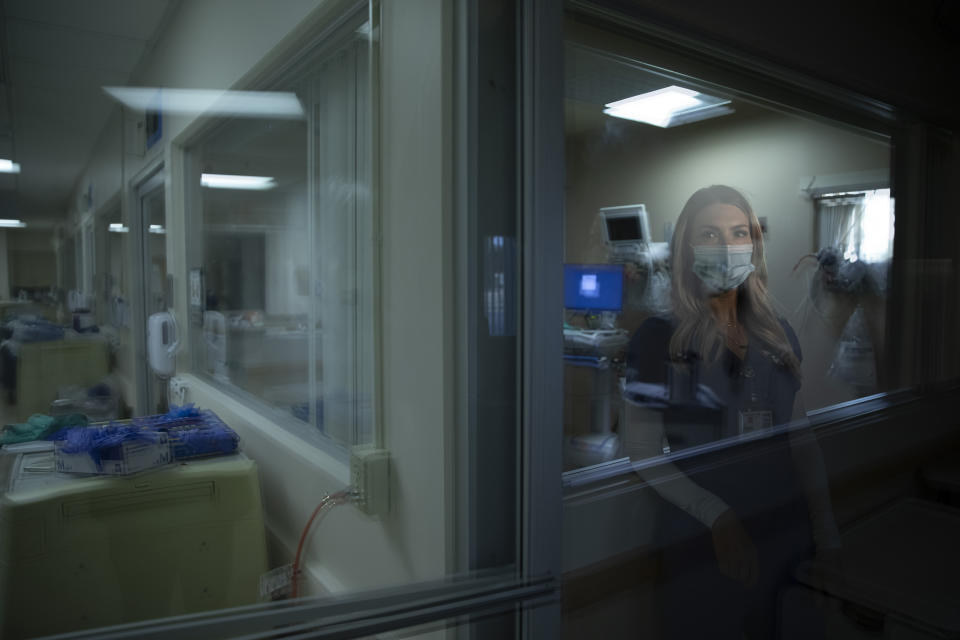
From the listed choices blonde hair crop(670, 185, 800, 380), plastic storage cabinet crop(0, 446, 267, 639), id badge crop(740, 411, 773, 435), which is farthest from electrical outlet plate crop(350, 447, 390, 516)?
id badge crop(740, 411, 773, 435)

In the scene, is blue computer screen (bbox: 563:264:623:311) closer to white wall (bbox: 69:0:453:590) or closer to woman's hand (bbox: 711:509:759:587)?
white wall (bbox: 69:0:453:590)

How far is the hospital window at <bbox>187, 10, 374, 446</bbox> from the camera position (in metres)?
1.57

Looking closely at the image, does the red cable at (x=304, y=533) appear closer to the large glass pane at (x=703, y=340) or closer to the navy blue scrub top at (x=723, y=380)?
the large glass pane at (x=703, y=340)

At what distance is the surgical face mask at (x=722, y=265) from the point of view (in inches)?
51.4

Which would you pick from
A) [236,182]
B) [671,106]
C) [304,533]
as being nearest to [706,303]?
[671,106]

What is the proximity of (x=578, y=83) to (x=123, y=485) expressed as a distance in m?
1.37


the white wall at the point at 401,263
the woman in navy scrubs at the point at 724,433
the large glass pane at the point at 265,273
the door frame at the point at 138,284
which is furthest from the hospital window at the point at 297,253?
the woman in navy scrubs at the point at 724,433

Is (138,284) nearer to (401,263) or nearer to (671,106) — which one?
(401,263)

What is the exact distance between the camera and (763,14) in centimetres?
147

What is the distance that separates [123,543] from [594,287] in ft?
4.08

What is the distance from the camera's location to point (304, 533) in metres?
1.56

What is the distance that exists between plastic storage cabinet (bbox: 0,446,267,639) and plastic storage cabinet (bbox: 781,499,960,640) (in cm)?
148

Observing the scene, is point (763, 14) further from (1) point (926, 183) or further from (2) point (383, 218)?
(2) point (383, 218)

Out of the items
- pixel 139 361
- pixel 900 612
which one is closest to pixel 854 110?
pixel 900 612
